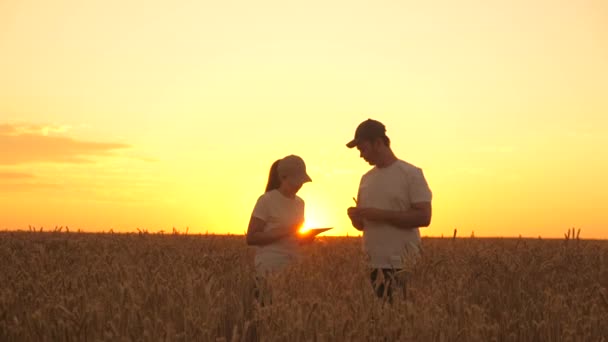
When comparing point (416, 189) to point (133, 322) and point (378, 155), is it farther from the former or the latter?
point (133, 322)

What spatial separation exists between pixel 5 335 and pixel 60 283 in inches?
51.6

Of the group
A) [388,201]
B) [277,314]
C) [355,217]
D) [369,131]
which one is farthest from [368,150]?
[277,314]

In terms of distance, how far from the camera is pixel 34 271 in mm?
6262

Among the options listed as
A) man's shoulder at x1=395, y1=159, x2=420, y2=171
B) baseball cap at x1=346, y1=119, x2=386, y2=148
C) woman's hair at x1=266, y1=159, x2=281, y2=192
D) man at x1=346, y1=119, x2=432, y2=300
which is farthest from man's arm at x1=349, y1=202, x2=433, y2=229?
woman's hair at x1=266, y1=159, x2=281, y2=192

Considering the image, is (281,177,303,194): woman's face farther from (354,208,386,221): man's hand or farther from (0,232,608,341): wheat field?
(0,232,608,341): wheat field

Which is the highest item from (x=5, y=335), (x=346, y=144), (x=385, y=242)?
(x=346, y=144)

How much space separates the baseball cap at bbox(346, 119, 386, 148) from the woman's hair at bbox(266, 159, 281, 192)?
644 mm

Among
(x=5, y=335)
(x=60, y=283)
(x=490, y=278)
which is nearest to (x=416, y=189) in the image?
(x=490, y=278)

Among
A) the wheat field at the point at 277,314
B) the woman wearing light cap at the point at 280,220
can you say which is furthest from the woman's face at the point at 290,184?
the wheat field at the point at 277,314

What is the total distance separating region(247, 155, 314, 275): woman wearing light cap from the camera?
5367mm

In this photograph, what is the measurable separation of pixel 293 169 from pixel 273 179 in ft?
1.00

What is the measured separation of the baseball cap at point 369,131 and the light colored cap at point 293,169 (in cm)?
42

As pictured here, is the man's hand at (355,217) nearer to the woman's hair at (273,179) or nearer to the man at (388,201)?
the man at (388,201)

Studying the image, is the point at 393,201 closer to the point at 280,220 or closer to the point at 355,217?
the point at 355,217
